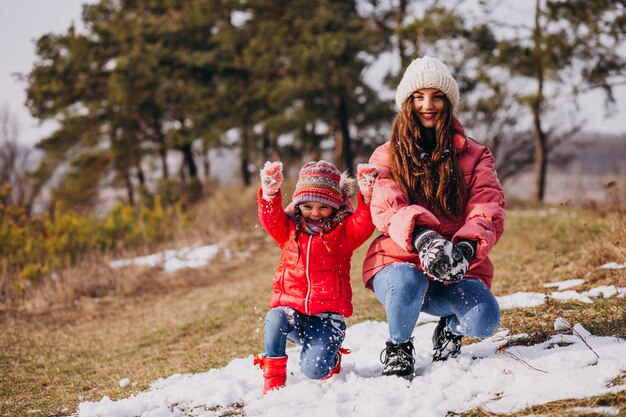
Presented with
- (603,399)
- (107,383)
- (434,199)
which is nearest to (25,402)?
(107,383)

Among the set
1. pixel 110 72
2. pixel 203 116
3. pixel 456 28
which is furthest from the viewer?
pixel 110 72

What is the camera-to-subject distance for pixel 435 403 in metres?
2.19

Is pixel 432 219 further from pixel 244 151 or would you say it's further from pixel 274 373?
pixel 244 151

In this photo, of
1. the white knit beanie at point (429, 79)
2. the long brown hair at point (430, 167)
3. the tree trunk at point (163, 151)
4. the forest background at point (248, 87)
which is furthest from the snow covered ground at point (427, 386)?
the tree trunk at point (163, 151)

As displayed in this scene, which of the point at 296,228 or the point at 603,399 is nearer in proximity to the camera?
the point at 603,399

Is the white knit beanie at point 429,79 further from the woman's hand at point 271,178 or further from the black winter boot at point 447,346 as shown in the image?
the black winter boot at point 447,346

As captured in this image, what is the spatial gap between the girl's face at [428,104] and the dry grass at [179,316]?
1.25m

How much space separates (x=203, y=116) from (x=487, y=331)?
16.6 m

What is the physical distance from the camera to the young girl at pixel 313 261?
8.63ft

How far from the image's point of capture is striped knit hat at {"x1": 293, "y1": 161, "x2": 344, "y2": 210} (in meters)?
2.85

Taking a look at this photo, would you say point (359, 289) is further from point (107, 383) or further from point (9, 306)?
point (9, 306)

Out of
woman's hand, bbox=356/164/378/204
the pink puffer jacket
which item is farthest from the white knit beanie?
woman's hand, bbox=356/164/378/204

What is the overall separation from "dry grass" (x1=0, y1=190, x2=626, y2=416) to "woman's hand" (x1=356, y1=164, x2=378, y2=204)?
1.10 metres

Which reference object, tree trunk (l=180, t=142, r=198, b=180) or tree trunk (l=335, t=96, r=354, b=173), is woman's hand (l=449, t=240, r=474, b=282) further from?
tree trunk (l=180, t=142, r=198, b=180)
